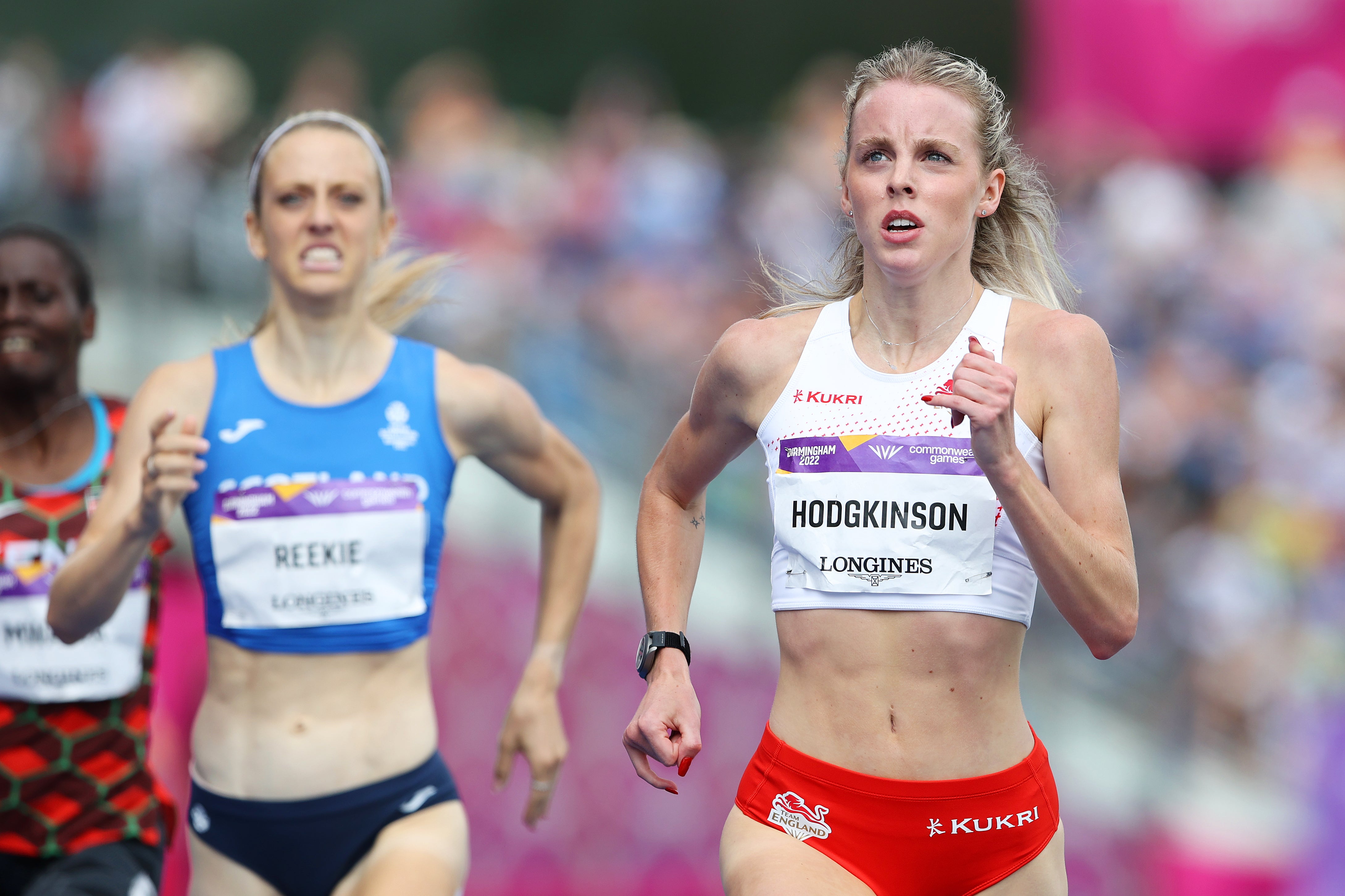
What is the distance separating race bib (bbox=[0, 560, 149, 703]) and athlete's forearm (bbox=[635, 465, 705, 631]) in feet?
A: 4.99

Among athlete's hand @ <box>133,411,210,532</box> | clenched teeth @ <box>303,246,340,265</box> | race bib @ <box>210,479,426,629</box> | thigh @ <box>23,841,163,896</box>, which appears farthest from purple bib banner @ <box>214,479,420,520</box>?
thigh @ <box>23,841,163,896</box>

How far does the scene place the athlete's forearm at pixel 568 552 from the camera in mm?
5086

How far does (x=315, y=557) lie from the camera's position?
4500 millimetres

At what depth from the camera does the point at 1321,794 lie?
349 inches

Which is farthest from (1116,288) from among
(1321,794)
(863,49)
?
(863,49)

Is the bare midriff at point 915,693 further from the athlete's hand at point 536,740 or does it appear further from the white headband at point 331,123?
the white headband at point 331,123

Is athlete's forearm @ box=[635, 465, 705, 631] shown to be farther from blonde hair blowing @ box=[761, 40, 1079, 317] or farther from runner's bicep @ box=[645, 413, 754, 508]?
blonde hair blowing @ box=[761, 40, 1079, 317]

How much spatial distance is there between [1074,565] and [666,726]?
0.96 meters

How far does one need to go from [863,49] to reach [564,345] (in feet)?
22.3

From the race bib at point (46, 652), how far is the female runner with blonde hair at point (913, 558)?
1739mm

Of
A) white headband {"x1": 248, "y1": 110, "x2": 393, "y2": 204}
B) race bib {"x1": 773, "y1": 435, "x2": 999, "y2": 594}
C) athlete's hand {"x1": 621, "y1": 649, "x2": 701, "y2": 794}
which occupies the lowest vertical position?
athlete's hand {"x1": 621, "y1": 649, "x2": 701, "y2": 794}

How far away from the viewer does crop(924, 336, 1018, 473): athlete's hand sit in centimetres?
334

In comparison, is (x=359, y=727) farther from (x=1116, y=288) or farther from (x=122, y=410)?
(x=1116, y=288)

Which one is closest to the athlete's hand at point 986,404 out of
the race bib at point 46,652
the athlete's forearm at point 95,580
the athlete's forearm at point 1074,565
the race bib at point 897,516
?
the athlete's forearm at point 1074,565
